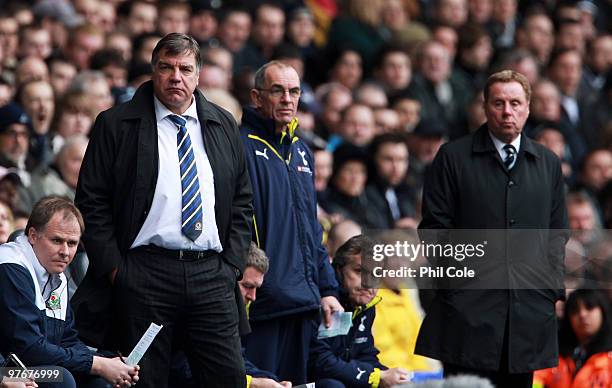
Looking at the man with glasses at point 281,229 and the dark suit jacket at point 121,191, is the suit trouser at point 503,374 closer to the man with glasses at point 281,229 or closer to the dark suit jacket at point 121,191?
the man with glasses at point 281,229

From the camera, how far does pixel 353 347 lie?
347 inches

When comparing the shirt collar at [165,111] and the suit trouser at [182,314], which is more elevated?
the shirt collar at [165,111]

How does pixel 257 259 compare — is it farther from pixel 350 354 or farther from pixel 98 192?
pixel 350 354

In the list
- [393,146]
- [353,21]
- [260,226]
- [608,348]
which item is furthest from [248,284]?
[353,21]

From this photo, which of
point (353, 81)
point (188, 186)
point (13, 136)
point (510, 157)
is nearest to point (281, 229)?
point (188, 186)

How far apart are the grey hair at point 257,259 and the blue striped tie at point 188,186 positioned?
73 centimetres

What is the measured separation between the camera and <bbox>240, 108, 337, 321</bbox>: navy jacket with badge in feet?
26.5

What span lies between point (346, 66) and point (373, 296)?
6226 mm

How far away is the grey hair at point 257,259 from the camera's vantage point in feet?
25.6

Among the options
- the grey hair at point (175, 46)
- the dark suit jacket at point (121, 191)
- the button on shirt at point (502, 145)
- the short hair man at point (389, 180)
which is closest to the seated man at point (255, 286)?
the dark suit jacket at point (121, 191)

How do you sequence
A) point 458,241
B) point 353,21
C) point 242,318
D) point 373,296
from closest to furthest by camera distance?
point 242,318 → point 458,241 → point 373,296 → point 353,21

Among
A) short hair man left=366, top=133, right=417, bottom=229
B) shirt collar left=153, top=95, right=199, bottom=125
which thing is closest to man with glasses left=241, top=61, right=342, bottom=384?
shirt collar left=153, top=95, right=199, bottom=125

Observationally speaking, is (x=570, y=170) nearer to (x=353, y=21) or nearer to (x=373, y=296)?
(x=353, y=21)

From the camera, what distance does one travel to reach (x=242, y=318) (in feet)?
24.8
